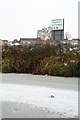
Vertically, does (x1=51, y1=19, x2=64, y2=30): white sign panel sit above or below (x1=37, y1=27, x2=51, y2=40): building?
above

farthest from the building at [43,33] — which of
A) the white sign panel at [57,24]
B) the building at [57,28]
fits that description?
the white sign panel at [57,24]

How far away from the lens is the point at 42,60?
21.6 m

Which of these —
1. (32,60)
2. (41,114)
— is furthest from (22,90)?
(32,60)

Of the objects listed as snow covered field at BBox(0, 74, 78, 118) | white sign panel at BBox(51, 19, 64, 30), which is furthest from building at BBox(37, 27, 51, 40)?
snow covered field at BBox(0, 74, 78, 118)

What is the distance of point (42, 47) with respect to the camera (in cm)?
2212

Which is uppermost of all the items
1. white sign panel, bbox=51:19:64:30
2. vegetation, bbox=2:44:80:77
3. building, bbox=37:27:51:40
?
white sign panel, bbox=51:19:64:30

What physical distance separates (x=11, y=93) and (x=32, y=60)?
9525 mm

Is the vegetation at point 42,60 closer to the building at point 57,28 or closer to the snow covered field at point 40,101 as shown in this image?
the snow covered field at point 40,101

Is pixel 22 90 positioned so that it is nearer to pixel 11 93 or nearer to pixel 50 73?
pixel 11 93

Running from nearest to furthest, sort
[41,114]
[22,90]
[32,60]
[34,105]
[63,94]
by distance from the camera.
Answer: [41,114] → [34,105] → [63,94] → [22,90] → [32,60]

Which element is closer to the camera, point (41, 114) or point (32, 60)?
point (41, 114)

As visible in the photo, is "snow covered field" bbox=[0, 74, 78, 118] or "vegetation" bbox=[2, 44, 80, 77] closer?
"snow covered field" bbox=[0, 74, 78, 118]

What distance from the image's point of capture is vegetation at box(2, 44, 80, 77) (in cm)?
1989

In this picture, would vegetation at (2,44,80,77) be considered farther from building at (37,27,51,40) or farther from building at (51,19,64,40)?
building at (37,27,51,40)
